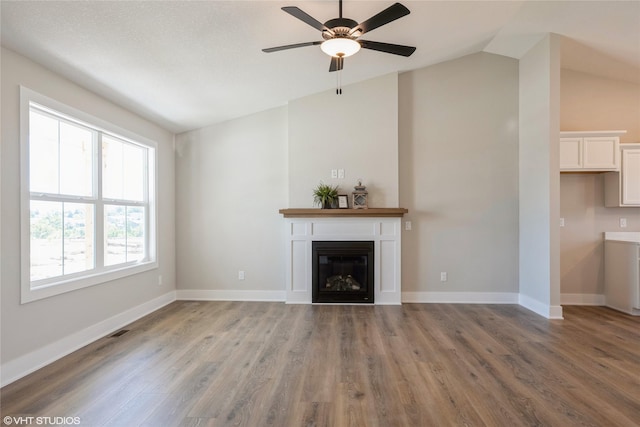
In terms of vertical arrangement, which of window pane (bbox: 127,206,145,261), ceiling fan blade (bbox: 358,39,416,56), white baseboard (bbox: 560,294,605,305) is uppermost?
ceiling fan blade (bbox: 358,39,416,56)

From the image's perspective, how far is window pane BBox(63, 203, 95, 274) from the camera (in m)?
3.08

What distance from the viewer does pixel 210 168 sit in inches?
197

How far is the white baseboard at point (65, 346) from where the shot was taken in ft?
8.09

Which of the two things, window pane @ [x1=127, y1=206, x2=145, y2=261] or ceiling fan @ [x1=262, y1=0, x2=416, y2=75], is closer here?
ceiling fan @ [x1=262, y1=0, x2=416, y2=75]

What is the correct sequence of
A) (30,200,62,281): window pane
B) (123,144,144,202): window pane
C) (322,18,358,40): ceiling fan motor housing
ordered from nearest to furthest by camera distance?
1. (322,18,358,40): ceiling fan motor housing
2. (30,200,62,281): window pane
3. (123,144,144,202): window pane

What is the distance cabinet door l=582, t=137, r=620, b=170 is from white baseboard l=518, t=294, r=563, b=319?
1.87 metres

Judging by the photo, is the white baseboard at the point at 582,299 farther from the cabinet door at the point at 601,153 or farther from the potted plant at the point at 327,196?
the potted plant at the point at 327,196

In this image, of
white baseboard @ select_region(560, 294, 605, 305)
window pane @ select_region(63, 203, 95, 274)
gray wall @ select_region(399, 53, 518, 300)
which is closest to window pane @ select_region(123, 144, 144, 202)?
window pane @ select_region(63, 203, 95, 274)

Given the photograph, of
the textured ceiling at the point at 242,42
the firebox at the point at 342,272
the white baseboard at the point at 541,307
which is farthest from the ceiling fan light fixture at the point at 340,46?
the white baseboard at the point at 541,307

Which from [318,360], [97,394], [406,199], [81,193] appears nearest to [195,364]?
[97,394]

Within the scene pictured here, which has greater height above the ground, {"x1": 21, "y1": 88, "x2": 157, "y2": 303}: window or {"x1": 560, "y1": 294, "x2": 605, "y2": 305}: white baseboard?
{"x1": 21, "y1": 88, "x2": 157, "y2": 303}: window

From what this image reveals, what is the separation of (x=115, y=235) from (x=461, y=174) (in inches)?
183

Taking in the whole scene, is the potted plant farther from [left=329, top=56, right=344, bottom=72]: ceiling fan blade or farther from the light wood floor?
[left=329, top=56, right=344, bottom=72]: ceiling fan blade

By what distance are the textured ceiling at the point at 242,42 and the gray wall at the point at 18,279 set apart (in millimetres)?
143
